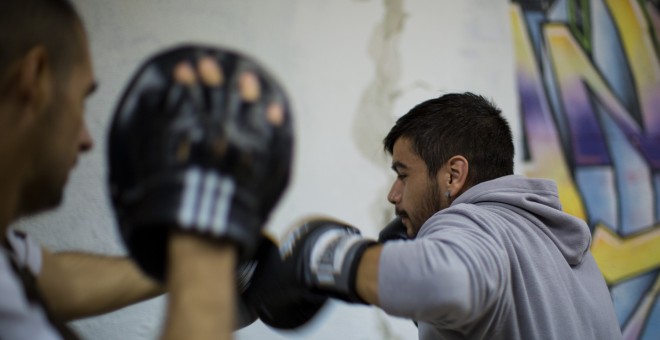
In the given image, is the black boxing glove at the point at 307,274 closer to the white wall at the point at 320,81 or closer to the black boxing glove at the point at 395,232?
the black boxing glove at the point at 395,232

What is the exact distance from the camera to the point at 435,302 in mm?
1302

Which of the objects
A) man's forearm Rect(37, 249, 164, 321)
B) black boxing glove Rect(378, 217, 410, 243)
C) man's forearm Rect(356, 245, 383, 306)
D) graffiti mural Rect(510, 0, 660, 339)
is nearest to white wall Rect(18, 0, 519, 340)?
graffiti mural Rect(510, 0, 660, 339)

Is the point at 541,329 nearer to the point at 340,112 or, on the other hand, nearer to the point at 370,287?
the point at 370,287

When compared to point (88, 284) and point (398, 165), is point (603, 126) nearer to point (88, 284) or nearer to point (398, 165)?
point (398, 165)

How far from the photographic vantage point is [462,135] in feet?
6.78

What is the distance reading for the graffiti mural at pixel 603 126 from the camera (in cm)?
371

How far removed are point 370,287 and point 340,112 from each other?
1.81m

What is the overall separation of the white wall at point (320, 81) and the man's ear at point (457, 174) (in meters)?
1.09

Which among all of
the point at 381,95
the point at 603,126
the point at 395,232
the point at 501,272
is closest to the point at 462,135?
the point at 395,232

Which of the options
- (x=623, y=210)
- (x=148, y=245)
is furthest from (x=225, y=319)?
(x=623, y=210)

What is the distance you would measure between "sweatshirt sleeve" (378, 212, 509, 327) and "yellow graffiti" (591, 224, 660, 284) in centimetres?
257

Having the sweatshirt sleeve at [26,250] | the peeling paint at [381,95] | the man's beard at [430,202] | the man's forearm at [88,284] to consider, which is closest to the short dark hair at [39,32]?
the sweatshirt sleeve at [26,250]

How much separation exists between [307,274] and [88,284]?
0.54 m

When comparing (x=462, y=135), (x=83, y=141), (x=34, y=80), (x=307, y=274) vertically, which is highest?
(x=34, y=80)
